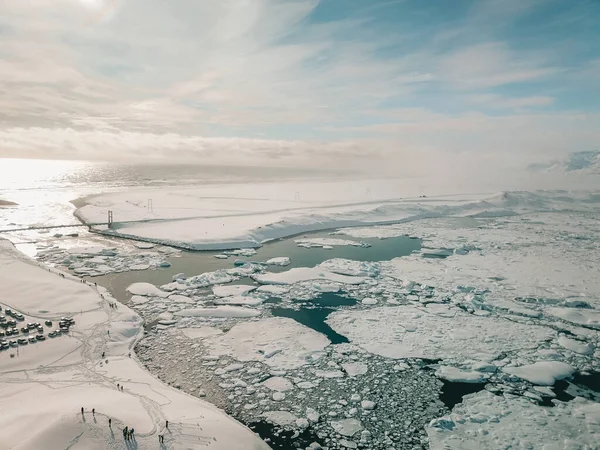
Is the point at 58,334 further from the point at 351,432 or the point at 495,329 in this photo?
the point at 495,329

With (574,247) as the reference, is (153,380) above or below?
below

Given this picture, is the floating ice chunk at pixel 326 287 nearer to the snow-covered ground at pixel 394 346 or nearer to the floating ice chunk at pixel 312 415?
the snow-covered ground at pixel 394 346

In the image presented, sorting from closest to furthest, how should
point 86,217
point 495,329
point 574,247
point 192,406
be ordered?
point 192,406, point 495,329, point 574,247, point 86,217

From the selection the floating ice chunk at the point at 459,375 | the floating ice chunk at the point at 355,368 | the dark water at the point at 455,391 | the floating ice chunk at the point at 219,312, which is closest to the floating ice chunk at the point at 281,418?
the floating ice chunk at the point at 355,368

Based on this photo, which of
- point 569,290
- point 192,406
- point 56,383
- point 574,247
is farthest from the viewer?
point 574,247

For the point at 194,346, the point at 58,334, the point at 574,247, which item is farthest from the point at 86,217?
the point at 574,247

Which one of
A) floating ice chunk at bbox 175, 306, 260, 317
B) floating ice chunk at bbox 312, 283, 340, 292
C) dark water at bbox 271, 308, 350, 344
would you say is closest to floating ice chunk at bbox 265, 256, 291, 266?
floating ice chunk at bbox 312, 283, 340, 292
